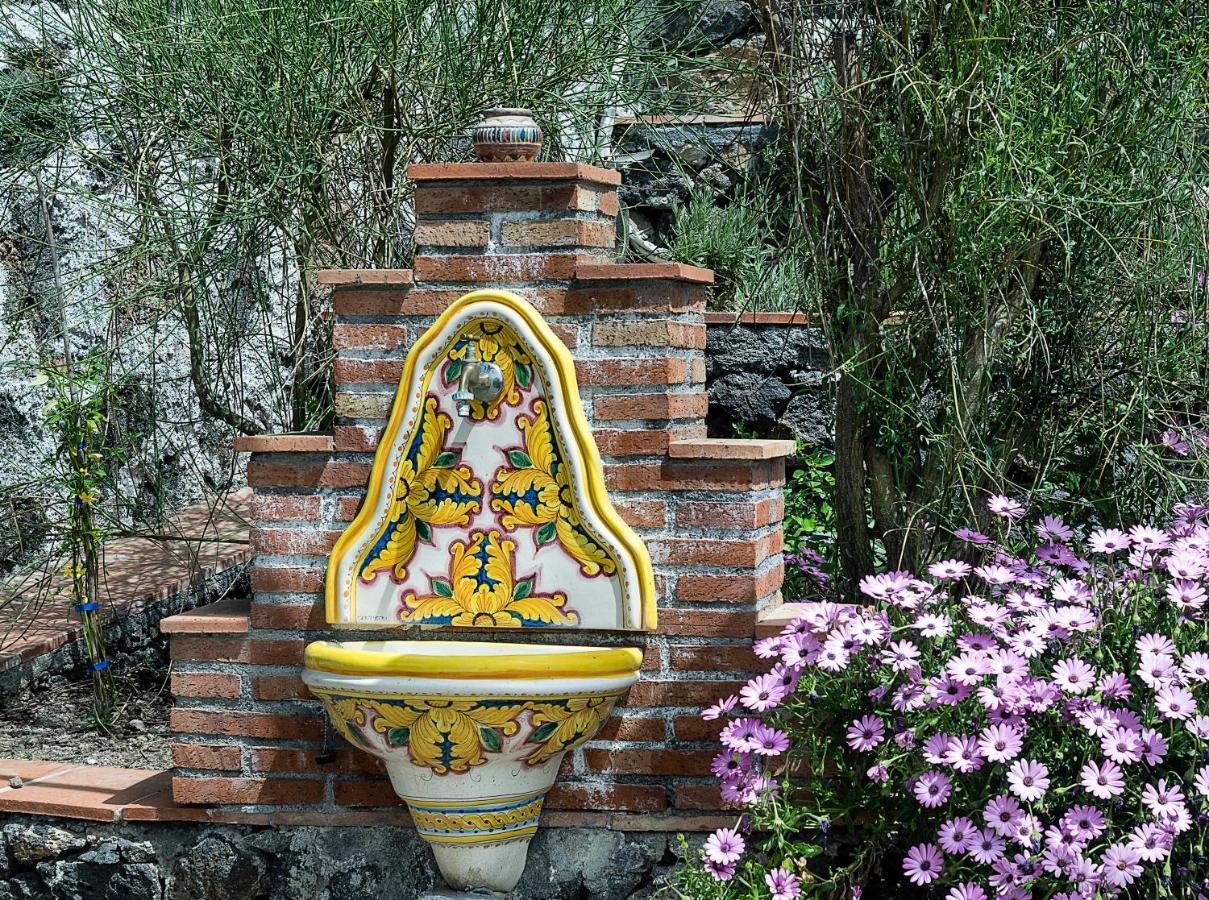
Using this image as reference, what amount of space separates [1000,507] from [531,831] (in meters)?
1.25

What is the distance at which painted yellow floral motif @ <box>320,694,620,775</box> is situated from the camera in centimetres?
294

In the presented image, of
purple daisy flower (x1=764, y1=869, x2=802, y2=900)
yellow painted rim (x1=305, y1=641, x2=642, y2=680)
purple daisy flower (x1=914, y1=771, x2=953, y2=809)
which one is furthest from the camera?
yellow painted rim (x1=305, y1=641, x2=642, y2=680)

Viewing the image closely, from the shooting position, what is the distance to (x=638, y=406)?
3.06 meters

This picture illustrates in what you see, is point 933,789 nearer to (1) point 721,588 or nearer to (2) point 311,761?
(1) point 721,588

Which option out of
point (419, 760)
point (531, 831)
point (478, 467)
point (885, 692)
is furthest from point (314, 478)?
point (885, 692)

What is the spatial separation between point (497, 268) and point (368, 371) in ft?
1.25

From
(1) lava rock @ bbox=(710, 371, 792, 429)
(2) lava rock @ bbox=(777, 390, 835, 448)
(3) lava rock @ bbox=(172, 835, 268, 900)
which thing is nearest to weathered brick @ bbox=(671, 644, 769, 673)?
(3) lava rock @ bbox=(172, 835, 268, 900)

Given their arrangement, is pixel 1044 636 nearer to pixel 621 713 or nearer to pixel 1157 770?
pixel 1157 770

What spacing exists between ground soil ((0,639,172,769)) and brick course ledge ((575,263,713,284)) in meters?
1.94

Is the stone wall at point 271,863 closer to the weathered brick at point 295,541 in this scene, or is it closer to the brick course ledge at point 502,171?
the weathered brick at point 295,541

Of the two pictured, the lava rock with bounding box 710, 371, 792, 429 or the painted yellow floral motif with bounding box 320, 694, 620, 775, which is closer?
the painted yellow floral motif with bounding box 320, 694, 620, 775

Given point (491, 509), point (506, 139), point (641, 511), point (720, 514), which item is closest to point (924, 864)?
point (720, 514)

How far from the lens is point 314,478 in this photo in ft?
10.5

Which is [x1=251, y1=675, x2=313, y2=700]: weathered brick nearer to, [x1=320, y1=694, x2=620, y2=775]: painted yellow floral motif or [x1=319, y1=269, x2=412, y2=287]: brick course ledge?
[x1=320, y1=694, x2=620, y2=775]: painted yellow floral motif
